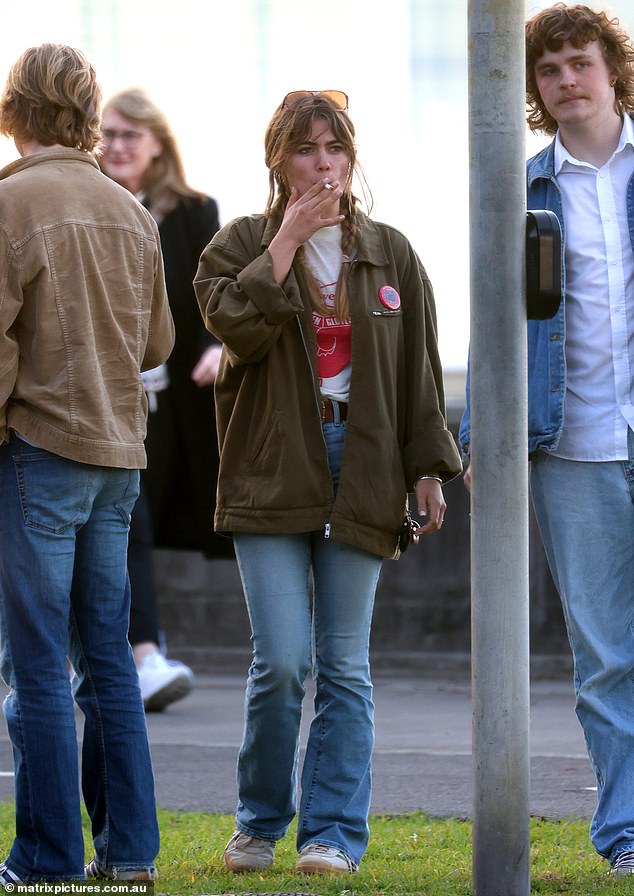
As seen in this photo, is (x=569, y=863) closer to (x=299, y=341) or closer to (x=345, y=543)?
(x=345, y=543)

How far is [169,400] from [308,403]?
3009 millimetres

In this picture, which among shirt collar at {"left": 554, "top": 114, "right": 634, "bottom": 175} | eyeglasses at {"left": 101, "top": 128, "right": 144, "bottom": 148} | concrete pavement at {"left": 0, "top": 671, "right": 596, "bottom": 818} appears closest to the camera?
shirt collar at {"left": 554, "top": 114, "right": 634, "bottom": 175}

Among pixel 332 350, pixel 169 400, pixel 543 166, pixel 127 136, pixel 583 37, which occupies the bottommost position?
pixel 169 400

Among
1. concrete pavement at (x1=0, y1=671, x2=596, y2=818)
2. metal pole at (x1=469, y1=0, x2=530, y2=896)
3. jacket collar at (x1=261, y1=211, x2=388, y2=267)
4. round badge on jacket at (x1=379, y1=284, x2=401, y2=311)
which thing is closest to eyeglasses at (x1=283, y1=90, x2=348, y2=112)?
jacket collar at (x1=261, y1=211, x2=388, y2=267)

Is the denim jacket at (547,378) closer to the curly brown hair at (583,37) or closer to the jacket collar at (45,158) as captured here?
the curly brown hair at (583,37)

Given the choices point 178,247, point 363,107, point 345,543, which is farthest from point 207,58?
point 345,543

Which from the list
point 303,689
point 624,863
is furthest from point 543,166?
point 624,863

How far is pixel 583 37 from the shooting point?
14.1 ft

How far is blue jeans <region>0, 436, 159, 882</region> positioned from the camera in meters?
3.73

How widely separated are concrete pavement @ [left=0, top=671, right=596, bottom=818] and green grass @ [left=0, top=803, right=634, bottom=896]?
28cm

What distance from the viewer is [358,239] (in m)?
4.27

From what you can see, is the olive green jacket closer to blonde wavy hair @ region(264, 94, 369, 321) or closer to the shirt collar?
blonde wavy hair @ region(264, 94, 369, 321)

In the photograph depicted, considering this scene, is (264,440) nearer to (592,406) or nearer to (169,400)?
(592,406)

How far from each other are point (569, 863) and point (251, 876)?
0.76 metres
